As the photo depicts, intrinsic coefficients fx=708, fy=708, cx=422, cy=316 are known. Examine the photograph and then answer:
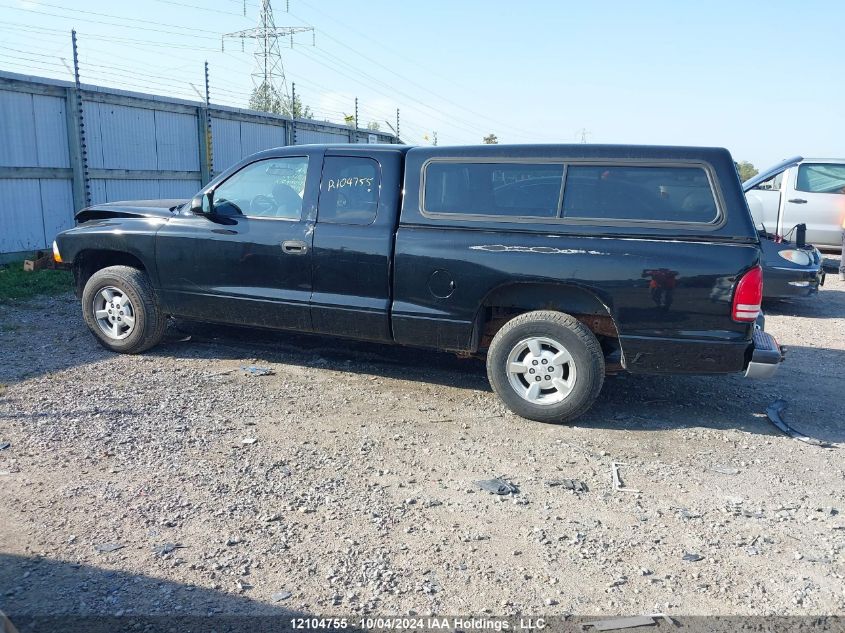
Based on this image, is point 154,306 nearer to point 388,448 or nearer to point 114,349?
point 114,349

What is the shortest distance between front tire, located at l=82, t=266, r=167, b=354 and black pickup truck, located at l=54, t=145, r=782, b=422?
0.09ft

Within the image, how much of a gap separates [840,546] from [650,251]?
6.89 ft

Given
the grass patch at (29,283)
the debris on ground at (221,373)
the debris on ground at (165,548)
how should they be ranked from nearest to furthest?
the debris on ground at (165,548) → the debris on ground at (221,373) → the grass patch at (29,283)

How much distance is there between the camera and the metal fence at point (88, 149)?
10.7m

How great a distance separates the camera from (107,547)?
3.38 metres

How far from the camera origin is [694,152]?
4887 mm

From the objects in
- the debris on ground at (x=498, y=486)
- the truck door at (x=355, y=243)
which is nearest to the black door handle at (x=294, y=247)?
the truck door at (x=355, y=243)

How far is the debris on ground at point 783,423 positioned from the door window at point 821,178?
25.0 feet

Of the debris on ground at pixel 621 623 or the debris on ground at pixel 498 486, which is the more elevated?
the debris on ground at pixel 498 486

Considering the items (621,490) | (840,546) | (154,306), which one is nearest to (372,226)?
(154,306)

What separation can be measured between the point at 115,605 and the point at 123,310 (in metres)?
4.05

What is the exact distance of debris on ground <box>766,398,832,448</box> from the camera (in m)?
4.96

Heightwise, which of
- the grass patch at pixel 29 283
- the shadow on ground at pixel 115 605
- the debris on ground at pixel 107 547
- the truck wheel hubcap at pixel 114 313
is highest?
the truck wheel hubcap at pixel 114 313

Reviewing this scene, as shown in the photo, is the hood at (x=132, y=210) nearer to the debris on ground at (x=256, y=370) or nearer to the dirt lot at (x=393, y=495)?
the dirt lot at (x=393, y=495)
